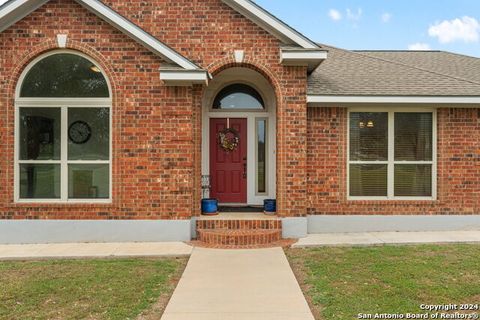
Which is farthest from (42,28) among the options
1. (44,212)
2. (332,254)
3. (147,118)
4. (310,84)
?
(332,254)

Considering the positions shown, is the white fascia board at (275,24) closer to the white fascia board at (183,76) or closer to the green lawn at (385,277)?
the white fascia board at (183,76)

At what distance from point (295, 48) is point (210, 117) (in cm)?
310

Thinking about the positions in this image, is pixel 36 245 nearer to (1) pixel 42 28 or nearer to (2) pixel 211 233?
(2) pixel 211 233

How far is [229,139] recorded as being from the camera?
10609mm

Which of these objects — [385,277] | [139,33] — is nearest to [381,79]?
[385,277]

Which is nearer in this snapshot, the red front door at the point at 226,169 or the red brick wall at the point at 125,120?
the red brick wall at the point at 125,120

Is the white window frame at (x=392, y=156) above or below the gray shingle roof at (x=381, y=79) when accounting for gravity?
below

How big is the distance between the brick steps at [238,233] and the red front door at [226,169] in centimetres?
191

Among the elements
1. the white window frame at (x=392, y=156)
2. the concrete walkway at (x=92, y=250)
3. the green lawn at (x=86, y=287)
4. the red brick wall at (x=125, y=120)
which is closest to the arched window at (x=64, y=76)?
the red brick wall at (x=125, y=120)

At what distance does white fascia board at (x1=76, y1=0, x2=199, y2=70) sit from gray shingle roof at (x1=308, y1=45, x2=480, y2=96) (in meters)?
2.86

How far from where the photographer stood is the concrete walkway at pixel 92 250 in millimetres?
7410

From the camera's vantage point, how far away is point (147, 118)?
8.52 meters

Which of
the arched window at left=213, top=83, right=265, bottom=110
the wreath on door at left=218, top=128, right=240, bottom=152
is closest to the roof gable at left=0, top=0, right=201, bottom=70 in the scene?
the arched window at left=213, top=83, right=265, bottom=110

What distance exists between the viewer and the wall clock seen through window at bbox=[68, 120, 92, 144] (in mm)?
8547
